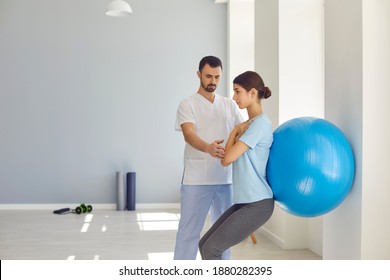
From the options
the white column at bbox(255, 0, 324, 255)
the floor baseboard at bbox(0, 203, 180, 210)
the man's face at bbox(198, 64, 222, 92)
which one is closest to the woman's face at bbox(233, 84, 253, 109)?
the man's face at bbox(198, 64, 222, 92)

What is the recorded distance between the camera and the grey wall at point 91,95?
7883 millimetres

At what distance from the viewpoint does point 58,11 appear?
789 cm

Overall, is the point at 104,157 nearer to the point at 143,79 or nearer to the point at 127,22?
the point at 143,79

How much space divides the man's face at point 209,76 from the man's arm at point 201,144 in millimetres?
252

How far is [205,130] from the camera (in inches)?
137

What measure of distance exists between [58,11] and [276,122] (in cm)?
406

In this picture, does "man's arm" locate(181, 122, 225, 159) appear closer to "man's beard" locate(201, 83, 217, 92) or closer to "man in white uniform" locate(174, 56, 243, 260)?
"man in white uniform" locate(174, 56, 243, 260)

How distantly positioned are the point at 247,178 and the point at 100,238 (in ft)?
10.1

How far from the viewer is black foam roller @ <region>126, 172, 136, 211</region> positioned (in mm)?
7750

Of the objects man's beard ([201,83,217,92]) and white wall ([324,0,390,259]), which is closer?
white wall ([324,0,390,259])

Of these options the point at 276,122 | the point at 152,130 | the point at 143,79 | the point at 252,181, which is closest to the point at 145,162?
the point at 152,130

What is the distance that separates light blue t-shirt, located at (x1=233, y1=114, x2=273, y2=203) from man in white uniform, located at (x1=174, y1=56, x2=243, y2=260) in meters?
0.44

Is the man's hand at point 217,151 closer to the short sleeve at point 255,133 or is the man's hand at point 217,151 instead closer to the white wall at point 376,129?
the short sleeve at point 255,133

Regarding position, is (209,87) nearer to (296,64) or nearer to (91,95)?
(296,64)
